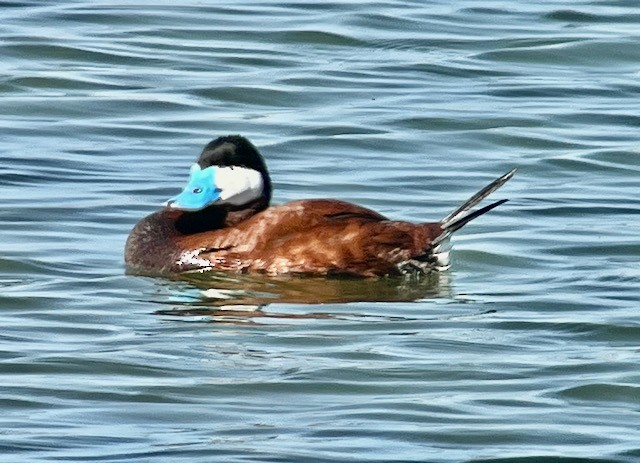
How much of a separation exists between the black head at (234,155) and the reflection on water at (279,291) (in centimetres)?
65

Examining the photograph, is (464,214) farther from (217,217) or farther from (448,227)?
(217,217)

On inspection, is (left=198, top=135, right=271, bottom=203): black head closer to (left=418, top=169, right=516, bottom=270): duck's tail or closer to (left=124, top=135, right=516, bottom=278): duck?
(left=124, top=135, right=516, bottom=278): duck

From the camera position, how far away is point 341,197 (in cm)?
1187

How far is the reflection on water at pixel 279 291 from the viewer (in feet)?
30.1

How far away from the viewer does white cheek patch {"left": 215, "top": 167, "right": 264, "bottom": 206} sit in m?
10.4

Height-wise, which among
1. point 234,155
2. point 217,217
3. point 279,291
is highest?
point 234,155

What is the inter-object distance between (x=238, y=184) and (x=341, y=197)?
5.20 feet

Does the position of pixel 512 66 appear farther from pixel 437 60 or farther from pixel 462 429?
pixel 462 429

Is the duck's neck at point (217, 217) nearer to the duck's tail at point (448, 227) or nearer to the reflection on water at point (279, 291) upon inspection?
the reflection on water at point (279, 291)

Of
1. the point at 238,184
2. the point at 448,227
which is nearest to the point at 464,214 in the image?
the point at 448,227

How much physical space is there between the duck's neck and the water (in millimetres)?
383

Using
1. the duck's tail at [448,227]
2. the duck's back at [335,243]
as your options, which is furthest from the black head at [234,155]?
the duck's tail at [448,227]

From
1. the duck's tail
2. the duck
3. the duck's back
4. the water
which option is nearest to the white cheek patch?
the duck

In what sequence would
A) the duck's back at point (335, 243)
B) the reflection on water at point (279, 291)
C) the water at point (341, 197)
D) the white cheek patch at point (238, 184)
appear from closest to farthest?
the water at point (341, 197), the reflection on water at point (279, 291), the duck's back at point (335, 243), the white cheek patch at point (238, 184)
